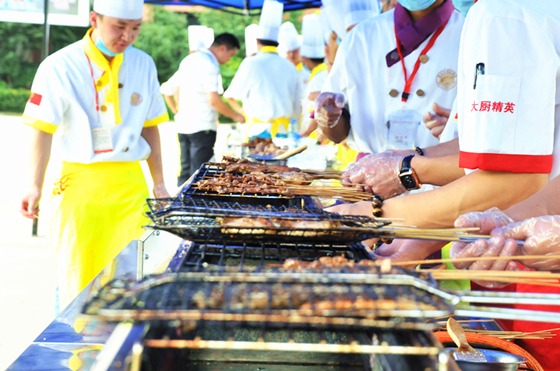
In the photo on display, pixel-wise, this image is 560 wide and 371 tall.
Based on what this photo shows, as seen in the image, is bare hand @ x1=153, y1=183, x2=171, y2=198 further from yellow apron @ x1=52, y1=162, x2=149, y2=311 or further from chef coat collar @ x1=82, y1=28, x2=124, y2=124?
chef coat collar @ x1=82, y1=28, x2=124, y2=124

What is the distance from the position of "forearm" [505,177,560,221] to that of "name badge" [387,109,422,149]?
1752 millimetres

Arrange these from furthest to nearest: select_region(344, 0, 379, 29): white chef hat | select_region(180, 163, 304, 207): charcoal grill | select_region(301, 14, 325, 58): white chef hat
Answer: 1. select_region(301, 14, 325, 58): white chef hat
2. select_region(344, 0, 379, 29): white chef hat
3. select_region(180, 163, 304, 207): charcoal grill

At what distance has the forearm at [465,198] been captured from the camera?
1.84 meters

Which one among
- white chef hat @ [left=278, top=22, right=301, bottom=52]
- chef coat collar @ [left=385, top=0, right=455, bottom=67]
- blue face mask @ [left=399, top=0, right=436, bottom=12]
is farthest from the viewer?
white chef hat @ [left=278, top=22, right=301, bottom=52]

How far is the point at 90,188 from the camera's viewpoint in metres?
3.55

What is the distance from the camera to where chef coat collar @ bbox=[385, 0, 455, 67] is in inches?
133

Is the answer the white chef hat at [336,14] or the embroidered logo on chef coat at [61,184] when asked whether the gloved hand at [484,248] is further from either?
the white chef hat at [336,14]

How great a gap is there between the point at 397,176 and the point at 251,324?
66.5 inches

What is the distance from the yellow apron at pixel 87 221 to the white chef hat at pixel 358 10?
286 centimetres

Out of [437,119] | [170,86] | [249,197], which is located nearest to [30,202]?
[249,197]

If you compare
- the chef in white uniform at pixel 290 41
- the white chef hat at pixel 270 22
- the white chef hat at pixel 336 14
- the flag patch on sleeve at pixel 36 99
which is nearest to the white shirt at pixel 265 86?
the white chef hat at pixel 270 22

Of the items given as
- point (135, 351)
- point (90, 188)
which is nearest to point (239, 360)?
point (135, 351)

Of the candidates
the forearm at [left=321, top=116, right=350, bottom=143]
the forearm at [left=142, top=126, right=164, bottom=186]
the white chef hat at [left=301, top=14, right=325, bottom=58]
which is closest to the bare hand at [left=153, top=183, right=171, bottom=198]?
the forearm at [left=142, top=126, right=164, bottom=186]

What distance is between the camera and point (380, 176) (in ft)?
8.36
